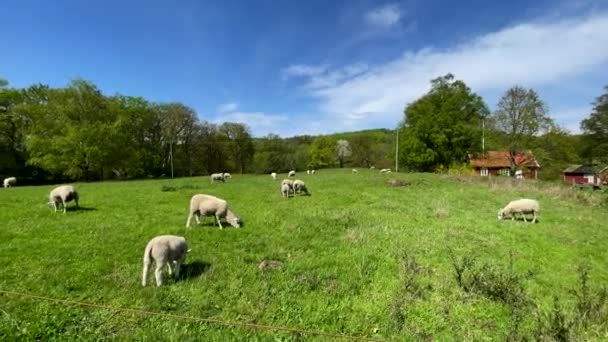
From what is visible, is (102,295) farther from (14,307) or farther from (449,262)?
(449,262)

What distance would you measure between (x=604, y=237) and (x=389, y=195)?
12.6 meters

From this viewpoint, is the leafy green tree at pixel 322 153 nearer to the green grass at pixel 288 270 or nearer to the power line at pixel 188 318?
the green grass at pixel 288 270

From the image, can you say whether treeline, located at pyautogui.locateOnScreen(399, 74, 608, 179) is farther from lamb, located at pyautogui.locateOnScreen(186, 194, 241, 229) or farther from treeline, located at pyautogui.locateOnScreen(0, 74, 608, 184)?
lamb, located at pyautogui.locateOnScreen(186, 194, 241, 229)

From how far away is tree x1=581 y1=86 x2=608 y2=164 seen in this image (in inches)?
1967

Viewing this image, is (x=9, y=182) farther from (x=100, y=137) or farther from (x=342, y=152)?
(x=342, y=152)

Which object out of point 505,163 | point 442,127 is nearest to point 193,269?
point 442,127

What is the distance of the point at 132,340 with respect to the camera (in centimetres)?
632

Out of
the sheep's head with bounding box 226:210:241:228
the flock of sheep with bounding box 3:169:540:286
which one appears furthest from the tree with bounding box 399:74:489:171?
the sheep's head with bounding box 226:210:241:228

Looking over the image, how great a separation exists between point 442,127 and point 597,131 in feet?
71.6

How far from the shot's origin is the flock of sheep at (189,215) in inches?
327

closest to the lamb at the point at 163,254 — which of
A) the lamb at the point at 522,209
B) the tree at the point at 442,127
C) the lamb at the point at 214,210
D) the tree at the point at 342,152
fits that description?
the lamb at the point at 214,210

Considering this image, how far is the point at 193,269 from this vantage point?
31.0 feet

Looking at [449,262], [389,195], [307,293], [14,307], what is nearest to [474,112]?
[389,195]

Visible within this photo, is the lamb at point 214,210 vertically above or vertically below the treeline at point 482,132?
below
